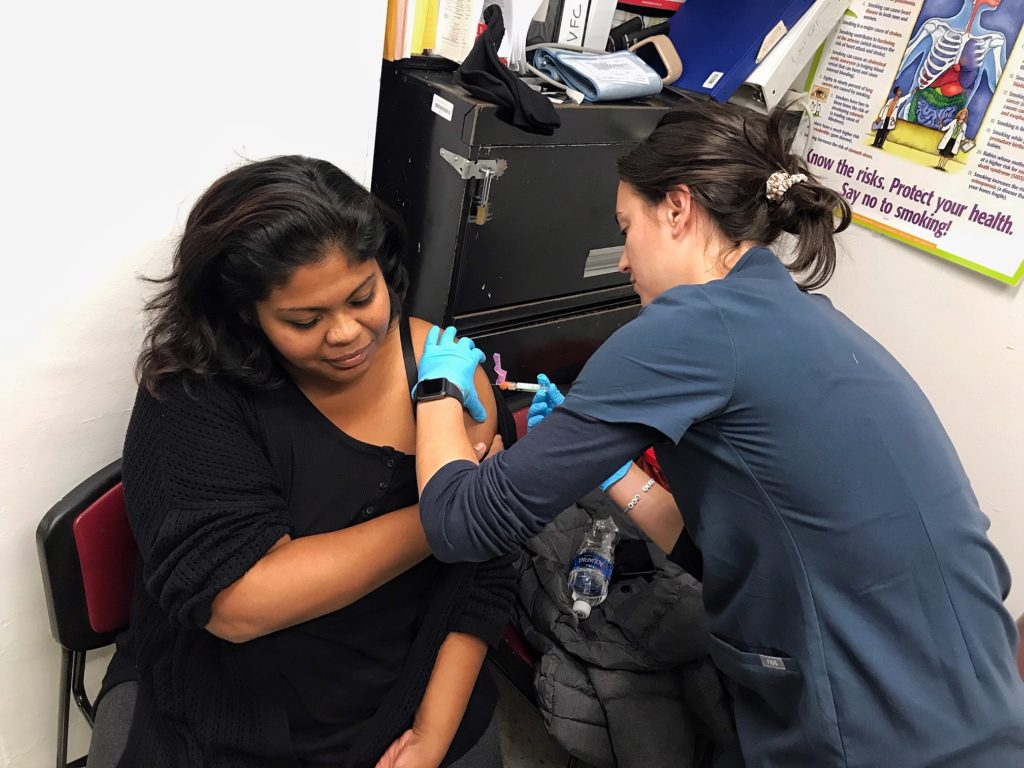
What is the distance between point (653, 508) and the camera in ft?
4.09

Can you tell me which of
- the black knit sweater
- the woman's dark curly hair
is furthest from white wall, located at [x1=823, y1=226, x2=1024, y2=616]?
the woman's dark curly hair

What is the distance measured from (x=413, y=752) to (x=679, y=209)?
2.91 ft

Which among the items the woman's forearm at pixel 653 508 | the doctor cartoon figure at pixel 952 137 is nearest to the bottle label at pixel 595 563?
the woman's forearm at pixel 653 508

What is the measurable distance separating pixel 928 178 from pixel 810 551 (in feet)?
4.23

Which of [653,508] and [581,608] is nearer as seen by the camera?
[653,508]

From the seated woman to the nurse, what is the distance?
162 mm

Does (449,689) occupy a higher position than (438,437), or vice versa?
(438,437)

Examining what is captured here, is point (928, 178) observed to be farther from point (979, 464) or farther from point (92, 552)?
point (92, 552)

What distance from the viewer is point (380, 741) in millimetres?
1085

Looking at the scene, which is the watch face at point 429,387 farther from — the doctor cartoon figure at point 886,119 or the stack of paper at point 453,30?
the doctor cartoon figure at point 886,119

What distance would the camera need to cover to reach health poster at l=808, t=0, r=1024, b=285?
1.56 metres

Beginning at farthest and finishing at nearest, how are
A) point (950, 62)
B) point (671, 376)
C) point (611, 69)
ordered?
point (950, 62) → point (611, 69) → point (671, 376)

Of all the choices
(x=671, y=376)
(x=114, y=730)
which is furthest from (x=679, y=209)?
(x=114, y=730)

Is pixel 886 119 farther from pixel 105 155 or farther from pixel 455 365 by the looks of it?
pixel 105 155
